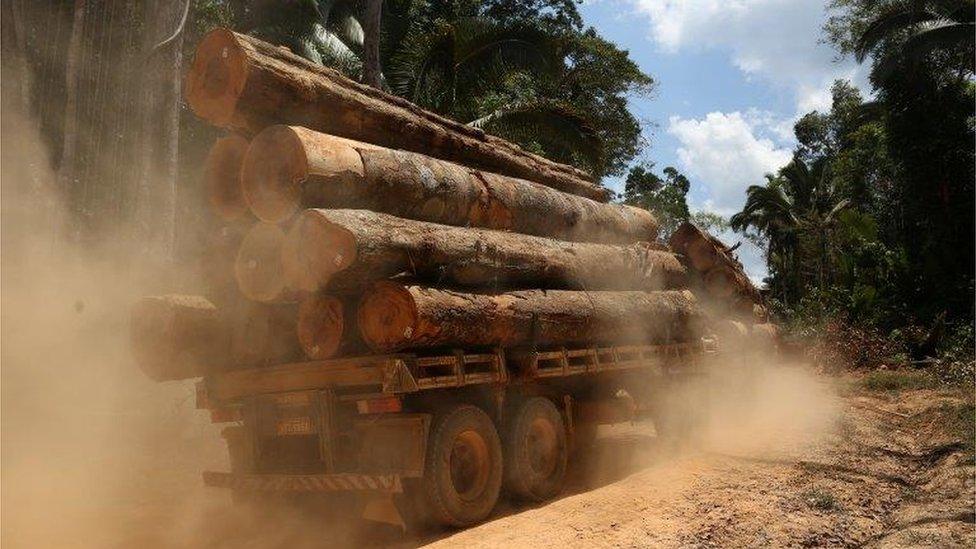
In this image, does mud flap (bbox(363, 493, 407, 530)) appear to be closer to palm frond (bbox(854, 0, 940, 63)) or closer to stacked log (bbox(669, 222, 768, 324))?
stacked log (bbox(669, 222, 768, 324))

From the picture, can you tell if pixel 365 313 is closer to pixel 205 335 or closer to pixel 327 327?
pixel 327 327

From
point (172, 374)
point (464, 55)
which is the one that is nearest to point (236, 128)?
point (172, 374)

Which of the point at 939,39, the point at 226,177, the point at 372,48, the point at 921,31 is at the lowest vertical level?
the point at 226,177

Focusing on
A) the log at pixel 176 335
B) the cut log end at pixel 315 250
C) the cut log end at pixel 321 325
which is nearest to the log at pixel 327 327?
the cut log end at pixel 321 325

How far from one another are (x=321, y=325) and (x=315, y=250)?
0.74 meters

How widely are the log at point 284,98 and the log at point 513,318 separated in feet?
5.87

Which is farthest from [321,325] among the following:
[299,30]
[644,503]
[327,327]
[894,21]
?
[894,21]

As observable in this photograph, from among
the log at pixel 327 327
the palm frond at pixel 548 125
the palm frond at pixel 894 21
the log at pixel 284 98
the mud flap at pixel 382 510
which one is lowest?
the mud flap at pixel 382 510

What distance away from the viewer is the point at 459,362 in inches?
257

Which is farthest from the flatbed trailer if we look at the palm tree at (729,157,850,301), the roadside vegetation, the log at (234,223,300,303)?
the palm tree at (729,157,850,301)

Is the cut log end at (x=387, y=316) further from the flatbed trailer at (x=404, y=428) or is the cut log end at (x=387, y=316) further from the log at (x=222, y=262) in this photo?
the log at (x=222, y=262)

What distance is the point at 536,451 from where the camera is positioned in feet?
25.5

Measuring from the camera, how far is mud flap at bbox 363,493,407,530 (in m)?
6.33

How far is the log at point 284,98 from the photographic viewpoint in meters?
6.43
